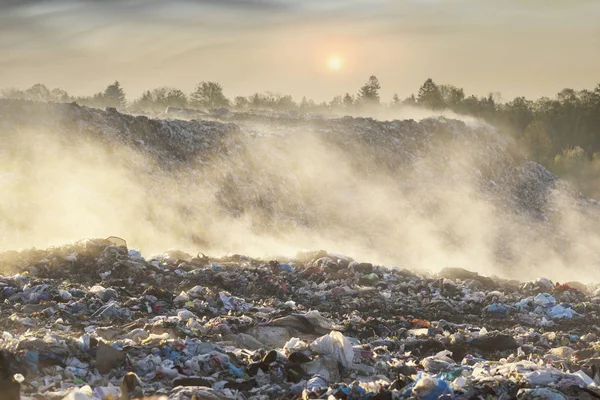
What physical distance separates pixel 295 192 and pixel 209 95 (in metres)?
26.7

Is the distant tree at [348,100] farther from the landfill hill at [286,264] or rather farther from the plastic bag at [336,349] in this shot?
the plastic bag at [336,349]

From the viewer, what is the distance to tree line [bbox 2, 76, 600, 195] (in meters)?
44.7

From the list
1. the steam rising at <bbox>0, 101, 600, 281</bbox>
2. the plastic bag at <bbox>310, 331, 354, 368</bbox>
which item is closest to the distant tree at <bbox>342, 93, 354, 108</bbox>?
the steam rising at <bbox>0, 101, 600, 281</bbox>

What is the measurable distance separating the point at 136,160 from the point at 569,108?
1738 inches

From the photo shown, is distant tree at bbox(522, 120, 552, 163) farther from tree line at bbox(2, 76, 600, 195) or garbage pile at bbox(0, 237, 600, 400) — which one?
garbage pile at bbox(0, 237, 600, 400)

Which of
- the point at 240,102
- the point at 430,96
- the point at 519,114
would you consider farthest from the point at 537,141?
the point at 240,102

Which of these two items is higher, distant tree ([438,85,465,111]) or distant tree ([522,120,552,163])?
distant tree ([438,85,465,111])

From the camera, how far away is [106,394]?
535 cm

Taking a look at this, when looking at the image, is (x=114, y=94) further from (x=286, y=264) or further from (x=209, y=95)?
(x=286, y=264)

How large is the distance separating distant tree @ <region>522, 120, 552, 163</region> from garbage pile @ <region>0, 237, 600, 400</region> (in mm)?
32717

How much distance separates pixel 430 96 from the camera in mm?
45500

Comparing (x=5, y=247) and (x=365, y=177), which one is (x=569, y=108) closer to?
(x=365, y=177)

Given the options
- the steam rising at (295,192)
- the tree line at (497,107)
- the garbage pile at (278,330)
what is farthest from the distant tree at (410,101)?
the garbage pile at (278,330)

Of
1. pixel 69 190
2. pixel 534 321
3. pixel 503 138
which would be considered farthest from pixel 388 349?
pixel 503 138
